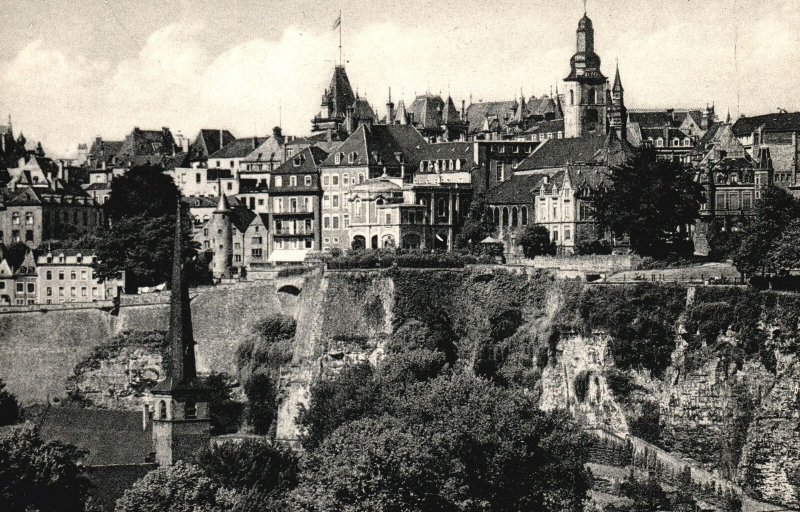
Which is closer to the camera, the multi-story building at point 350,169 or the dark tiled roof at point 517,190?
the dark tiled roof at point 517,190

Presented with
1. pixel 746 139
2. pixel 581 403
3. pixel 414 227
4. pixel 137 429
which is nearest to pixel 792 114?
pixel 746 139

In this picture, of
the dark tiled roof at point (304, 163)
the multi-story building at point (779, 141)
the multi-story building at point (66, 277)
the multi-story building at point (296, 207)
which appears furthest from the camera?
the multi-story building at point (779, 141)

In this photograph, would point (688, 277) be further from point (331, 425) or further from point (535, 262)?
point (331, 425)

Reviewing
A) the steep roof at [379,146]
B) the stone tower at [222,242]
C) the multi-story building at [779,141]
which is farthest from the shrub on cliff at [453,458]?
the multi-story building at [779,141]

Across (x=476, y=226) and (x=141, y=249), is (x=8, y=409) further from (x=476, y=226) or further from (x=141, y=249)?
(x=476, y=226)

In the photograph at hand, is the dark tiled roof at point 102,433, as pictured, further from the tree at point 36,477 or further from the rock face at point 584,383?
the rock face at point 584,383

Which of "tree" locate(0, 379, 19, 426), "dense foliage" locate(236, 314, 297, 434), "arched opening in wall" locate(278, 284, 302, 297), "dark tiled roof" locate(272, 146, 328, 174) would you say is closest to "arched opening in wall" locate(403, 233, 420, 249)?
"arched opening in wall" locate(278, 284, 302, 297)

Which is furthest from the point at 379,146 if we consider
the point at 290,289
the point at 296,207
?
the point at 290,289

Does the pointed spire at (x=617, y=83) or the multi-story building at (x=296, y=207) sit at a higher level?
the pointed spire at (x=617, y=83)
